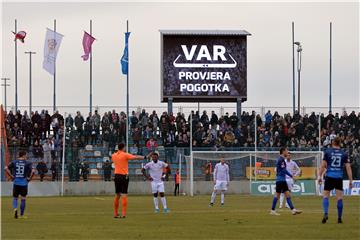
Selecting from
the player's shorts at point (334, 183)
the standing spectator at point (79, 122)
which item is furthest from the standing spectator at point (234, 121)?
the player's shorts at point (334, 183)

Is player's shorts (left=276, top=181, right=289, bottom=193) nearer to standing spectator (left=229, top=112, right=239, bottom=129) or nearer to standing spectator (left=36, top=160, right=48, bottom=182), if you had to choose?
standing spectator (left=36, top=160, right=48, bottom=182)

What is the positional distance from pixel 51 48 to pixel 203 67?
9607mm

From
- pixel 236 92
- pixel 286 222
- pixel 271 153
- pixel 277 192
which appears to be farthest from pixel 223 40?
pixel 286 222

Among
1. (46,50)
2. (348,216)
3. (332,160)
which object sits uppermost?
(46,50)

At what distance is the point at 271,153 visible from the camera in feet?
190

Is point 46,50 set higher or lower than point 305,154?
higher

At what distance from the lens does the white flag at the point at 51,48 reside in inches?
2336

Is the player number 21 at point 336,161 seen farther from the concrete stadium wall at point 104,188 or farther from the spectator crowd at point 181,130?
the concrete stadium wall at point 104,188

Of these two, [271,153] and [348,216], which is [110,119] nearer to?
[271,153]

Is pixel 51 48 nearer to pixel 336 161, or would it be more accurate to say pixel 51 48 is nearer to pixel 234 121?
pixel 234 121

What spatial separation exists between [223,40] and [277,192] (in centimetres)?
3078

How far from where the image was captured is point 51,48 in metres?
59.8

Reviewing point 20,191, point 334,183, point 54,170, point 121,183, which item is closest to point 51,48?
point 54,170

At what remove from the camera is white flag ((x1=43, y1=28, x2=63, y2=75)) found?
195ft
